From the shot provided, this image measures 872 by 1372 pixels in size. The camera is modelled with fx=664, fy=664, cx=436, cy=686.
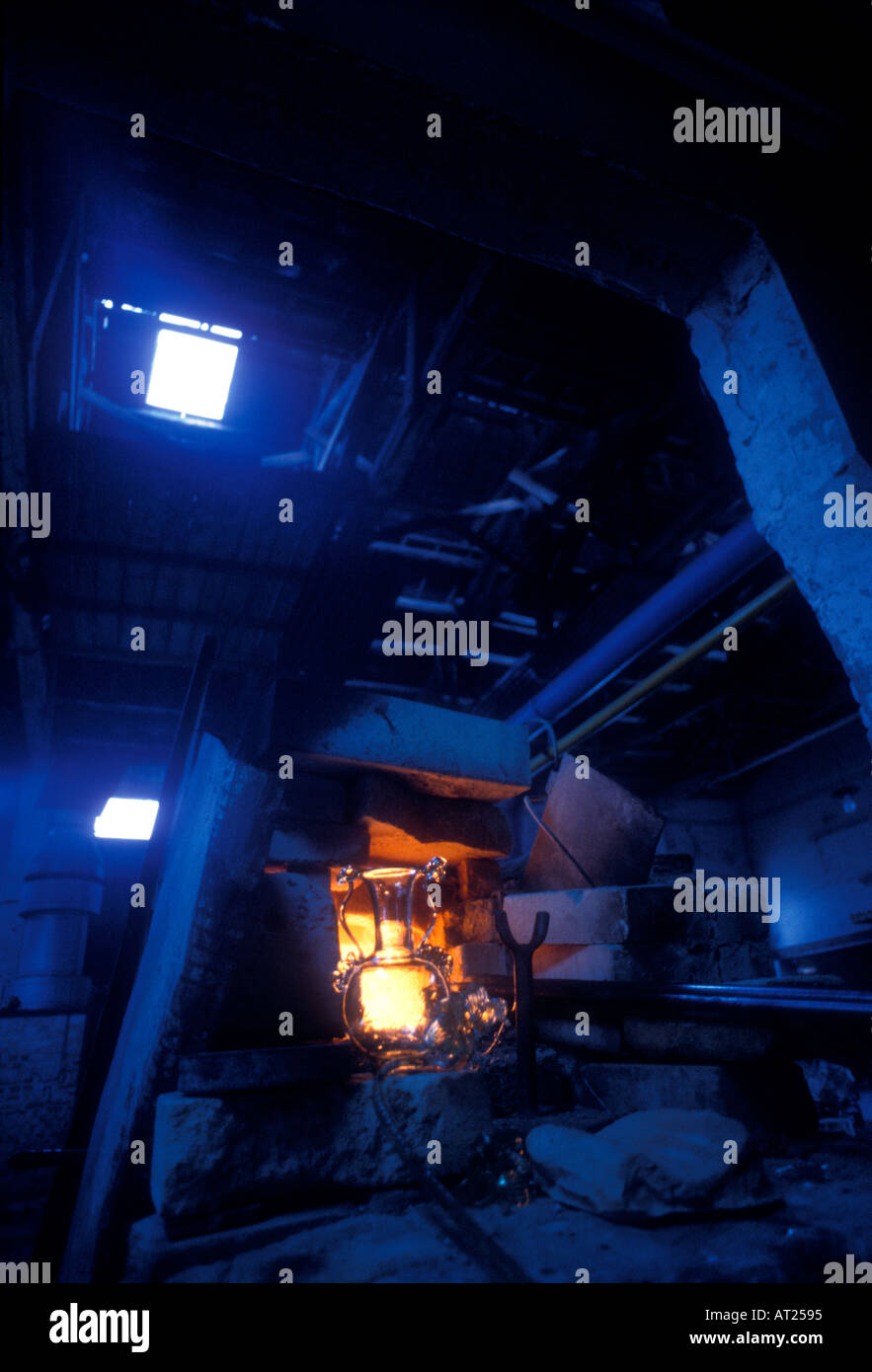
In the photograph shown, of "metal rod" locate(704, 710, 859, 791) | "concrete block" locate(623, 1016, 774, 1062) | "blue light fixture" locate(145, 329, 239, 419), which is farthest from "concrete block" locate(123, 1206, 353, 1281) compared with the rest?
"metal rod" locate(704, 710, 859, 791)

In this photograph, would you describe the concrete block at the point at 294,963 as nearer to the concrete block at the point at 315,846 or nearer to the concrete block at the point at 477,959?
the concrete block at the point at 315,846

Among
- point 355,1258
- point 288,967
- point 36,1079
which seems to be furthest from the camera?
point 36,1079

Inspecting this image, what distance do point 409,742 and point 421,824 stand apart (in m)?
0.42

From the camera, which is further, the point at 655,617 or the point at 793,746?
the point at 793,746

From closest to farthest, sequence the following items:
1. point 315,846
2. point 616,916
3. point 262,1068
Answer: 1. point 262,1068
2. point 315,846
3. point 616,916

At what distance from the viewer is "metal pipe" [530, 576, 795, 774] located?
15.2 feet

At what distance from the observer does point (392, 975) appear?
326cm

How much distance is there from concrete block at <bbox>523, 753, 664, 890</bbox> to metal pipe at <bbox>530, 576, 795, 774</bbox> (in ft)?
2.90

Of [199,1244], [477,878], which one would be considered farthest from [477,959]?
[199,1244]

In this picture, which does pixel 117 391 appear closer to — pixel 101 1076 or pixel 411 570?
pixel 411 570

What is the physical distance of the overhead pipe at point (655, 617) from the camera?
451cm

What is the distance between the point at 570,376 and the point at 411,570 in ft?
7.97

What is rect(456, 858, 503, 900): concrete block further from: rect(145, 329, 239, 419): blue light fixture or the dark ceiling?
rect(145, 329, 239, 419): blue light fixture

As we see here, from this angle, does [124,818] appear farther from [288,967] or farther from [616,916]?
[616,916]
